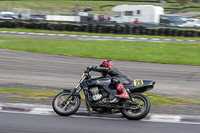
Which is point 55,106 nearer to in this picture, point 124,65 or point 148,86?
point 148,86

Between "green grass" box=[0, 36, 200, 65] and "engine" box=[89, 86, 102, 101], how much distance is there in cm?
1004

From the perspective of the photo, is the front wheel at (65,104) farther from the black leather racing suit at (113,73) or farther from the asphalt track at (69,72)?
the asphalt track at (69,72)

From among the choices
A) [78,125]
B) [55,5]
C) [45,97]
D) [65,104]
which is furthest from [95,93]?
[55,5]

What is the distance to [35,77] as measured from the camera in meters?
12.2

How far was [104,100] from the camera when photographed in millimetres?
6680

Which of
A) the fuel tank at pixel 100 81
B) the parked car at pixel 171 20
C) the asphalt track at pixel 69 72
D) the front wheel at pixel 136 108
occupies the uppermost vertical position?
the parked car at pixel 171 20

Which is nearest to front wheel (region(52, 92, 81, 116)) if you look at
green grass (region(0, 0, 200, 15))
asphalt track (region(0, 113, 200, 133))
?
asphalt track (region(0, 113, 200, 133))

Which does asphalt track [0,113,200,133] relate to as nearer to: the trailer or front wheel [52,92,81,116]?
front wheel [52,92,81,116]

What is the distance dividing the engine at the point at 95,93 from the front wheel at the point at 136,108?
21.1 inches

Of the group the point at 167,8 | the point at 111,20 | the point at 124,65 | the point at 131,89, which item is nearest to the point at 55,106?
the point at 131,89

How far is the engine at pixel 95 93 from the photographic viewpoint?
6703mm

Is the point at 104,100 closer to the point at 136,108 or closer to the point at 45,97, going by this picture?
the point at 136,108

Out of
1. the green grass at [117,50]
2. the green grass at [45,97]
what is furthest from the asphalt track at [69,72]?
the green grass at [45,97]

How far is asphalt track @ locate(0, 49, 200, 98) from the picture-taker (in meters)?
11.0
